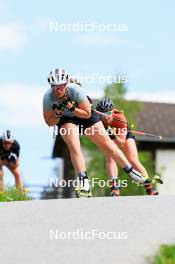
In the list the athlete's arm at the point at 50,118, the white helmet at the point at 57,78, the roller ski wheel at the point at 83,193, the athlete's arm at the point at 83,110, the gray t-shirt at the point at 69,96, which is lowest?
the roller ski wheel at the point at 83,193

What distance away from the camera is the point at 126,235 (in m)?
10.2

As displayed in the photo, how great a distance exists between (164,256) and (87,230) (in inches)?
59.3

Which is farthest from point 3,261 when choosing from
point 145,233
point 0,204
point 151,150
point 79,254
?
point 151,150

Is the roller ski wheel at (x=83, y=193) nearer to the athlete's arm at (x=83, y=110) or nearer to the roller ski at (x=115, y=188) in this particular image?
the roller ski at (x=115, y=188)

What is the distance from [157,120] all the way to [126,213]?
3349 centimetres

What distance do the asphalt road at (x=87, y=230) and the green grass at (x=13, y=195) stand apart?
2.88 m

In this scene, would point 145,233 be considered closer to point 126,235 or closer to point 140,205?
point 126,235

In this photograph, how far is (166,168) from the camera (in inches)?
1565

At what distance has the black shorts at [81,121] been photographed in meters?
13.0

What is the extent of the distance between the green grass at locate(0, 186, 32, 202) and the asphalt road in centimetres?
288

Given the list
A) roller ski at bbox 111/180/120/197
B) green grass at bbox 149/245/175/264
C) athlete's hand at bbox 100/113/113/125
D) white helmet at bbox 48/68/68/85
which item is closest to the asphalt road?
green grass at bbox 149/245/175/264

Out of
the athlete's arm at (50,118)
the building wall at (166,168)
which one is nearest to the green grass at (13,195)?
the athlete's arm at (50,118)

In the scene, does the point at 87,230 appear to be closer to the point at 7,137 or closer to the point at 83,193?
the point at 83,193

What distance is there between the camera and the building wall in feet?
128
